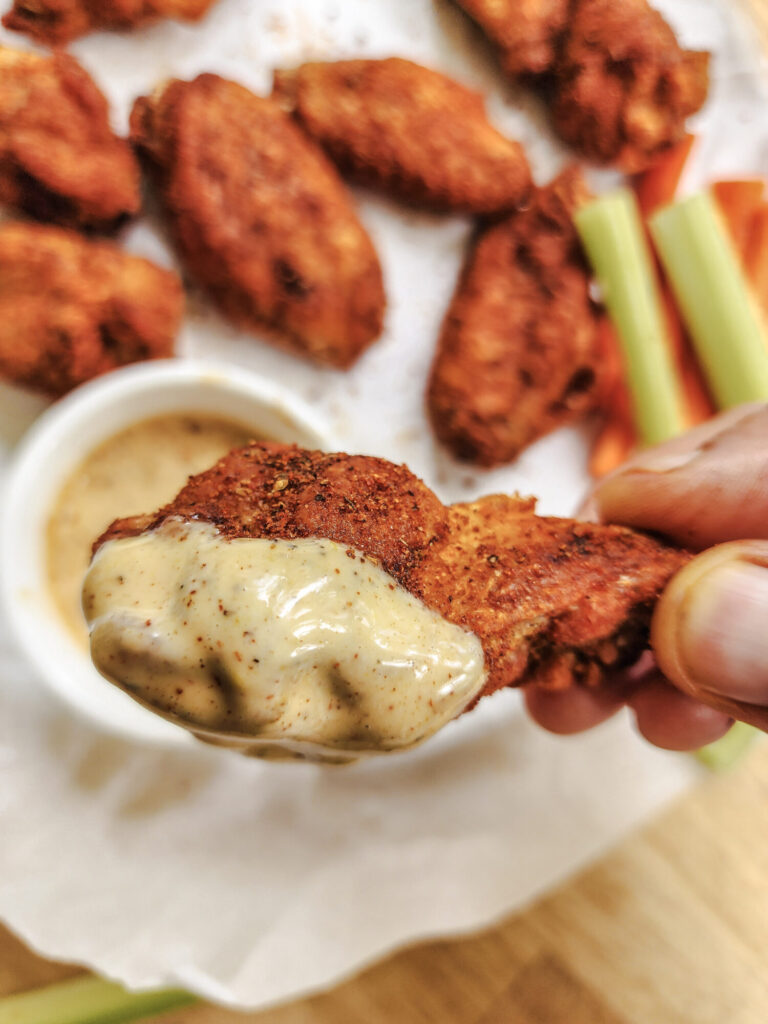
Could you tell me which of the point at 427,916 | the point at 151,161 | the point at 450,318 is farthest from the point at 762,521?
the point at 151,161

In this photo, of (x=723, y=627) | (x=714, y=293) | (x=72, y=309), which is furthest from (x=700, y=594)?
(x=72, y=309)

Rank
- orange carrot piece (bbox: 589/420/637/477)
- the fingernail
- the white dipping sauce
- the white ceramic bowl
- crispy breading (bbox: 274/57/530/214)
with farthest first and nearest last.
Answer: orange carrot piece (bbox: 589/420/637/477) → crispy breading (bbox: 274/57/530/214) → the white ceramic bowl → the fingernail → the white dipping sauce

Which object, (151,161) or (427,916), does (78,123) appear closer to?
(151,161)

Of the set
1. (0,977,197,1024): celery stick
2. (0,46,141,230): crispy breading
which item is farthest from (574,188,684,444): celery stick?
(0,977,197,1024): celery stick

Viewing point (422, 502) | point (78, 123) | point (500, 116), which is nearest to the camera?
point (422, 502)

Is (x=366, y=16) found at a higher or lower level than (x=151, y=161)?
higher

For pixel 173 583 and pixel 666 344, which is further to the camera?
pixel 666 344

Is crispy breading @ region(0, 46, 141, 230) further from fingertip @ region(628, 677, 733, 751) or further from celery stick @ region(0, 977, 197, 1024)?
celery stick @ region(0, 977, 197, 1024)
